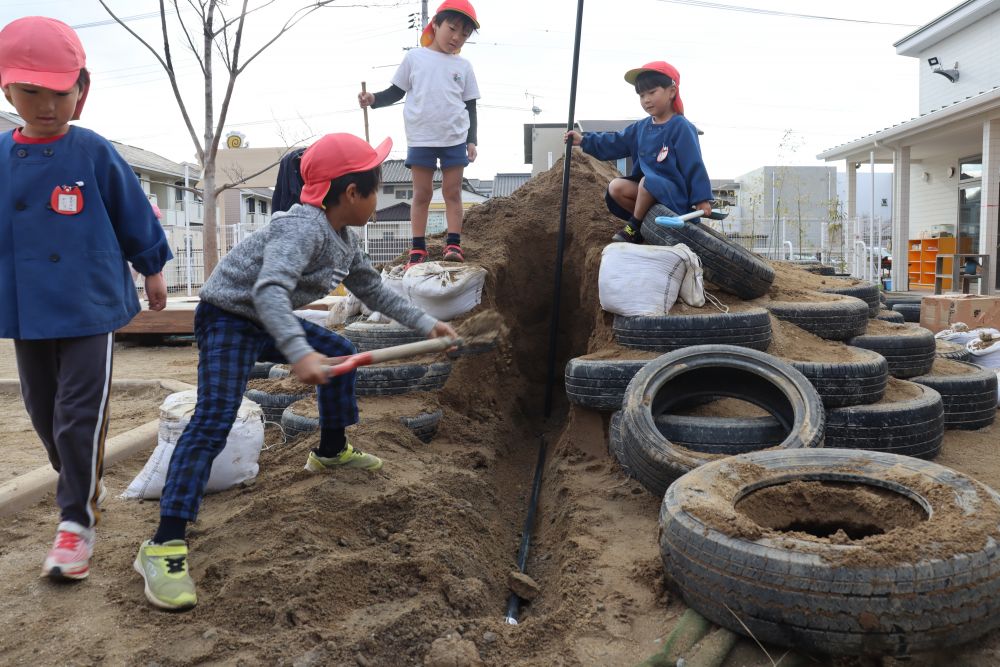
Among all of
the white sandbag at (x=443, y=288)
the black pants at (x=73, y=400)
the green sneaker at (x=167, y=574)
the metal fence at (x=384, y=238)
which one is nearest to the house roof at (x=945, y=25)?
the metal fence at (x=384, y=238)

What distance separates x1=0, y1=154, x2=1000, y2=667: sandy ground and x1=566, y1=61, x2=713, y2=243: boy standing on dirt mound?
1.75 metres

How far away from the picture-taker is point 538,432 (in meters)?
6.10

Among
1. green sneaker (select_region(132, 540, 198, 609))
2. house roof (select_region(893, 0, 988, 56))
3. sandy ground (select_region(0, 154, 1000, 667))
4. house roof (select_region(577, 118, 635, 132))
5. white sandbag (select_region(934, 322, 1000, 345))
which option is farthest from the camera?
house roof (select_region(577, 118, 635, 132))

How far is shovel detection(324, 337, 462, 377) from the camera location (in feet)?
8.74

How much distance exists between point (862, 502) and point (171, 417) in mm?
3170

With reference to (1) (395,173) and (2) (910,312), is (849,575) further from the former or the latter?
(1) (395,173)

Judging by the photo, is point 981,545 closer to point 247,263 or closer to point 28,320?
point 247,263

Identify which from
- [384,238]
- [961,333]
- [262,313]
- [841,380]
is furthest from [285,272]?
[384,238]

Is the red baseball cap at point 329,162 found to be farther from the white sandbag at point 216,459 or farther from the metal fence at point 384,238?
the metal fence at point 384,238

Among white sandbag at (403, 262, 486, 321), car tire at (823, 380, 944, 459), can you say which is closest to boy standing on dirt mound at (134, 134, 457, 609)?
white sandbag at (403, 262, 486, 321)

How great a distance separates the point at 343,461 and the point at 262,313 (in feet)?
3.86

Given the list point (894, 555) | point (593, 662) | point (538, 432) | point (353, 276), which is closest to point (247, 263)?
point (353, 276)

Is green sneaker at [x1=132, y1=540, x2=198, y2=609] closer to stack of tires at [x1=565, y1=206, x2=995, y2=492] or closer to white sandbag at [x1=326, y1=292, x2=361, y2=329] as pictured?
stack of tires at [x1=565, y1=206, x2=995, y2=492]

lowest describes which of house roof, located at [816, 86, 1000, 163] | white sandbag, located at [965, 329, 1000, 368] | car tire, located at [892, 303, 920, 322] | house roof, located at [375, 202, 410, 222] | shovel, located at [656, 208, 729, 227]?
white sandbag, located at [965, 329, 1000, 368]
